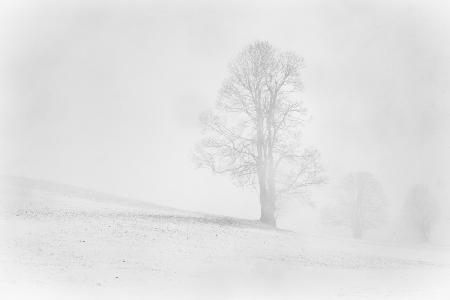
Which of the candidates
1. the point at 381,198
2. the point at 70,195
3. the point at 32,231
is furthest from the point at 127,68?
the point at 32,231

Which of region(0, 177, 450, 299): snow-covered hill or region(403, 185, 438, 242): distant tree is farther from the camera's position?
region(403, 185, 438, 242): distant tree

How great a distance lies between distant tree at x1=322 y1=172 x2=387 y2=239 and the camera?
63.5 meters

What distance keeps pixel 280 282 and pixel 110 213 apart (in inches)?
569

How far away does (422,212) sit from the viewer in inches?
2707

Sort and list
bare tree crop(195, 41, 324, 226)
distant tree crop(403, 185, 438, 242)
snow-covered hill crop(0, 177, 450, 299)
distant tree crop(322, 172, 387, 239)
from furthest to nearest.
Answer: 1. distant tree crop(403, 185, 438, 242)
2. distant tree crop(322, 172, 387, 239)
3. bare tree crop(195, 41, 324, 226)
4. snow-covered hill crop(0, 177, 450, 299)

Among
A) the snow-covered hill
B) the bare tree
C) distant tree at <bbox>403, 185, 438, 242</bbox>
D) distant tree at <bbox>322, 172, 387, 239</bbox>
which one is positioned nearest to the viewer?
Result: the snow-covered hill

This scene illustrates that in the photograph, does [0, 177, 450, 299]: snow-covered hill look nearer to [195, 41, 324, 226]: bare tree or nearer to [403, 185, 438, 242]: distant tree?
[195, 41, 324, 226]: bare tree

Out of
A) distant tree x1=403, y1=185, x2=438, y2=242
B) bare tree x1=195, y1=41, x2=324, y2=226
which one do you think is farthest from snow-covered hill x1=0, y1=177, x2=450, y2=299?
distant tree x1=403, y1=185, x2=438, y2=242

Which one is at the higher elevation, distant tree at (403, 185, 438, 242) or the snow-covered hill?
distant tree at (403, 185, 438, 242)

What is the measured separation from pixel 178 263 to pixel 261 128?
16259 mm

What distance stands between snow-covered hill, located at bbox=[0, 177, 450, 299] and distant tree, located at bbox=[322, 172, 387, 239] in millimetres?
30689

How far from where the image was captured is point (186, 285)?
18781mm

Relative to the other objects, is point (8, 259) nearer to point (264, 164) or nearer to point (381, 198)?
point (264, 164)

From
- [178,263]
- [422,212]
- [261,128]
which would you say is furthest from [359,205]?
[178,263]
